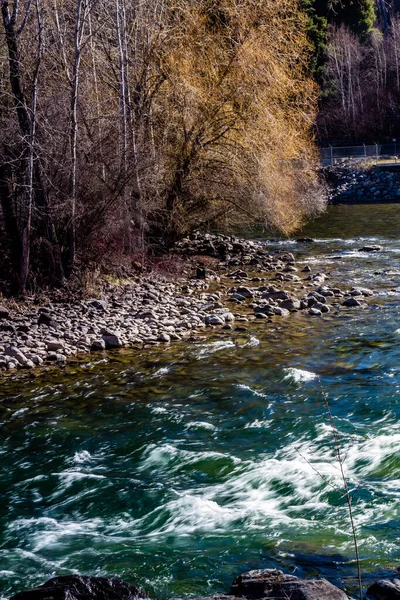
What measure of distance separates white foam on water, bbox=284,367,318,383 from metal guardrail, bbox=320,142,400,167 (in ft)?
126

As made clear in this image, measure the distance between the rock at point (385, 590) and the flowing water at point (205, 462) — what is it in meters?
0.38

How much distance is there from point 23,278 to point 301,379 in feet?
21.4

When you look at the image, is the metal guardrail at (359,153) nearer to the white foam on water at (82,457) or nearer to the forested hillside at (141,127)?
the forested hillside at (141,127)

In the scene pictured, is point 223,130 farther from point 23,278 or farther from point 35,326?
point 35,326

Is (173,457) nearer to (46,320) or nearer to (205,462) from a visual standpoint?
(205,462)

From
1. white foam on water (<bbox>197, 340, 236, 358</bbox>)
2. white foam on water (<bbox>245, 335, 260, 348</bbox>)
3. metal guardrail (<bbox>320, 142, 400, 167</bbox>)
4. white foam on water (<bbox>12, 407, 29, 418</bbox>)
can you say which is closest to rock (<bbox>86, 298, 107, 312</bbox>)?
white foam on water (<bbox>197, 340, 236, 358</bbox>)

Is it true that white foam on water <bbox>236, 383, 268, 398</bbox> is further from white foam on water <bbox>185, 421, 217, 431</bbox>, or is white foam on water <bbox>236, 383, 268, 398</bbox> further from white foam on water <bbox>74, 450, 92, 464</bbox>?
white foam on water <bbox>74, 450, 92, 464</bbox>

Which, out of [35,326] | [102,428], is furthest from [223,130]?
[102,428]

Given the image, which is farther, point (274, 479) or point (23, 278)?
point (23, 278)

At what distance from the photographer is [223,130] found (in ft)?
66.9

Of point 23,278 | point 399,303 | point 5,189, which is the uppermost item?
point 5,189

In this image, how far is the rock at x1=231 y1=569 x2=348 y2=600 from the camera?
14.9ft

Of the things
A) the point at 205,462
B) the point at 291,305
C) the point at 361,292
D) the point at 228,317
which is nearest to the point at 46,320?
the point at 228,317

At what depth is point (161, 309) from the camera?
14781mm
